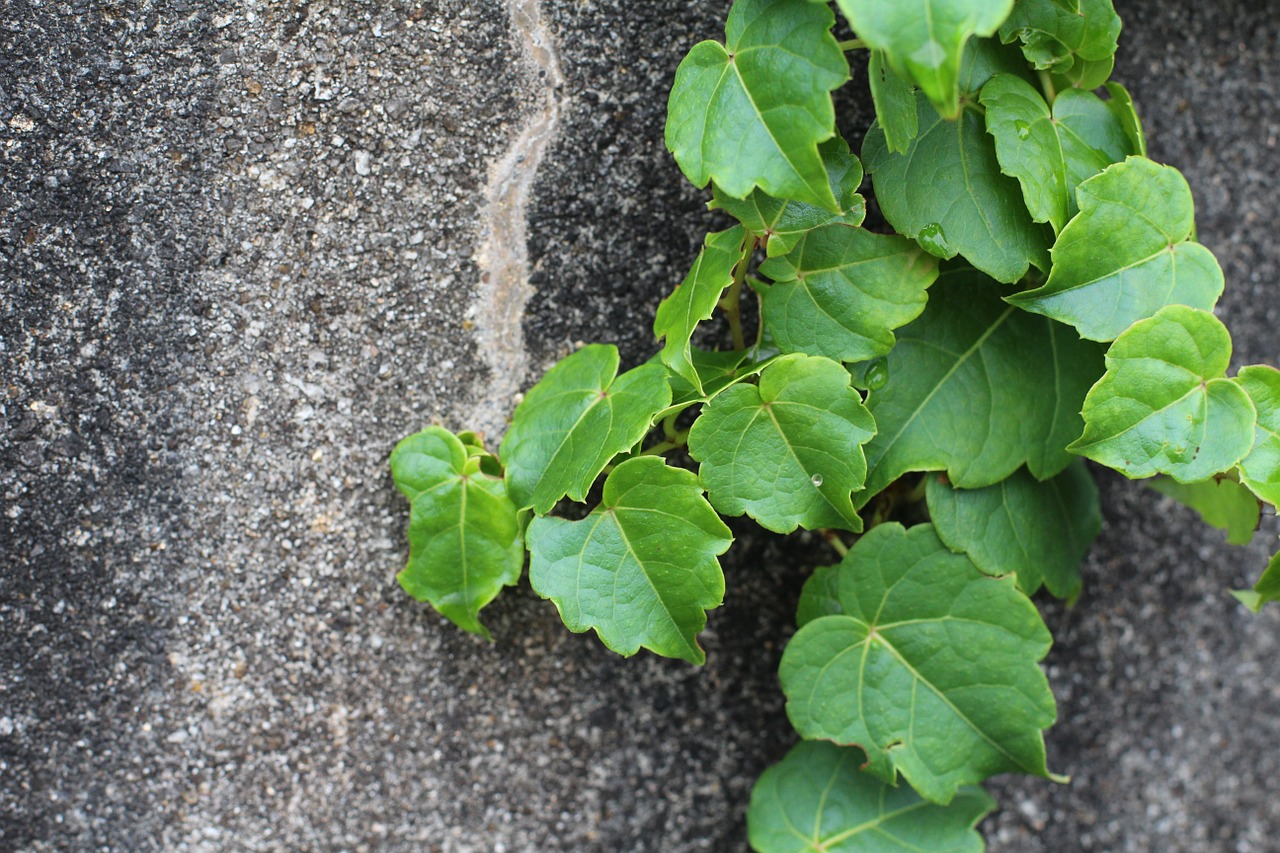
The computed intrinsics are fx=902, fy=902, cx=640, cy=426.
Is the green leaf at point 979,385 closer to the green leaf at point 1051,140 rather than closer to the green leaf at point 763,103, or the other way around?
the green leaf at point 1051,140

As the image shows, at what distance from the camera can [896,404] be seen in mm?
996

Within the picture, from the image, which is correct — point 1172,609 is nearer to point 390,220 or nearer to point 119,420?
point 390,220

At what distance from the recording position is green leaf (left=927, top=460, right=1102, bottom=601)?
104 centimetres

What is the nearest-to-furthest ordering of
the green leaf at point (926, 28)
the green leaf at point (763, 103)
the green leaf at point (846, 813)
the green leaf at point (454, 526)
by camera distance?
the green leaf at point (926, 28) < the green leaf at point (763, 103) < the green leaf at point (454, 526) < the green leaf at point (846, 813)

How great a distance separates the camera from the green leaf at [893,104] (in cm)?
81

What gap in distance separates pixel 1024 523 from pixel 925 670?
8.4 inches

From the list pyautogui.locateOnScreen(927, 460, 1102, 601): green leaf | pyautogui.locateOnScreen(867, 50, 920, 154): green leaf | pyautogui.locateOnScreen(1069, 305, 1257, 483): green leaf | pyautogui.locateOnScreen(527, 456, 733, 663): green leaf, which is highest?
pyautogui.locateOnScreen(867, 50, 920, 154): green leaf

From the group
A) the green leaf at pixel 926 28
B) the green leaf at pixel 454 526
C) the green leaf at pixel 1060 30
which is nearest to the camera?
the green leaf at pixel 926 28

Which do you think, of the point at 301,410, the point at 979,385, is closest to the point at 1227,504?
the point at 979,385

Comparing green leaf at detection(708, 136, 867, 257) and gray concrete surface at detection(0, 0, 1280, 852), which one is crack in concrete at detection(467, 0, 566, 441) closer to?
gray concrete surface at detection(0, 0, 1280, 852)

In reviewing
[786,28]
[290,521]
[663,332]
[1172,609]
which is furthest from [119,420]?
[1172,609]

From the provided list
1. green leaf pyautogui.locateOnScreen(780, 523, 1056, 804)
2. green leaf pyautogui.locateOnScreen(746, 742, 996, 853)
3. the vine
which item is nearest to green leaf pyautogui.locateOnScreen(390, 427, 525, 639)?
the vine

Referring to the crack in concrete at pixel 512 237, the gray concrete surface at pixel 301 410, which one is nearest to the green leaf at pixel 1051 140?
the gray concrete surface at pixel 301 410

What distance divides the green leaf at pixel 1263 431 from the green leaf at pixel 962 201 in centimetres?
23
